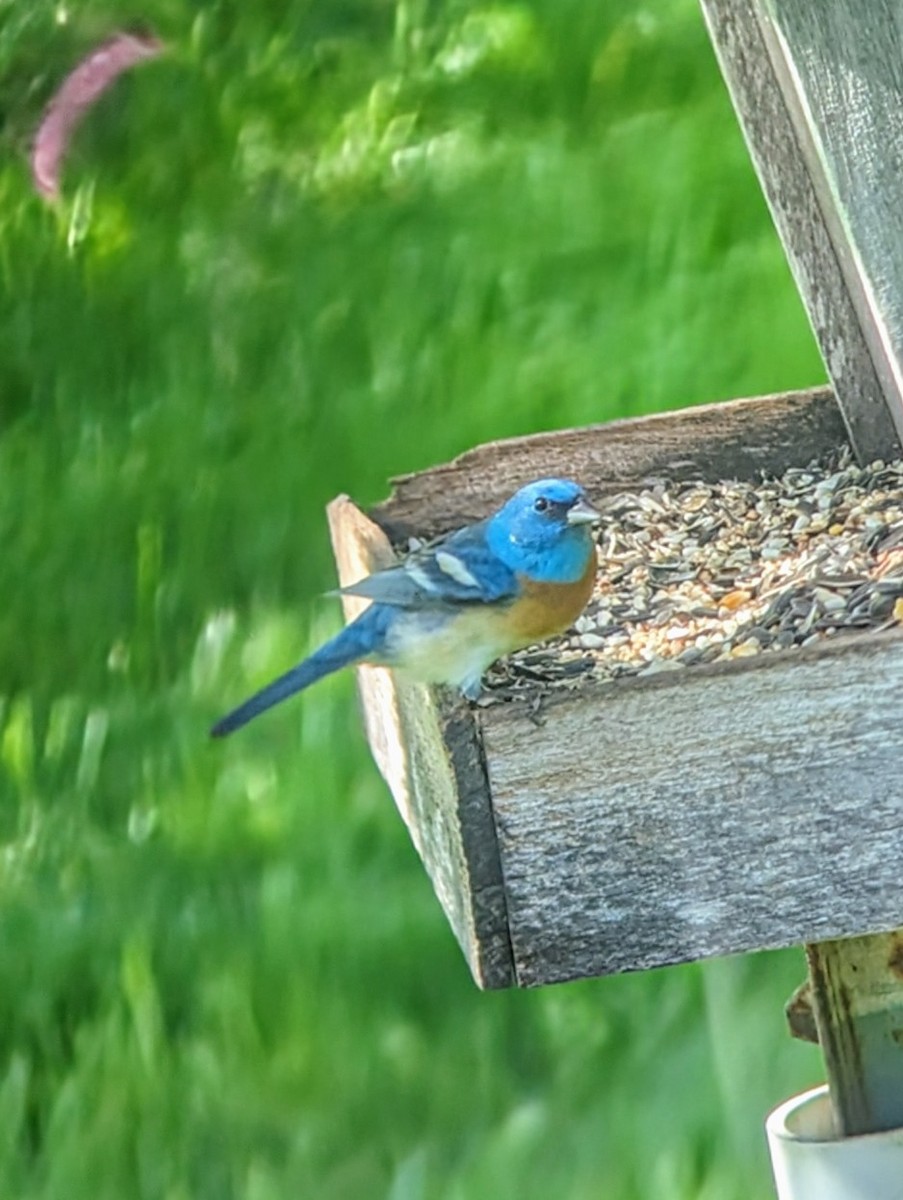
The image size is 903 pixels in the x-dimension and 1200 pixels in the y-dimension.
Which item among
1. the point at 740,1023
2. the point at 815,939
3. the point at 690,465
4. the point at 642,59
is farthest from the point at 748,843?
the point at 642,59

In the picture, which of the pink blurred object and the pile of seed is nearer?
the pile of seed

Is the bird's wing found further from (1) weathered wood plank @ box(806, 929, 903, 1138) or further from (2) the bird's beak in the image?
(1) weathered wood plank @ box(806, 929, 903, 1138)

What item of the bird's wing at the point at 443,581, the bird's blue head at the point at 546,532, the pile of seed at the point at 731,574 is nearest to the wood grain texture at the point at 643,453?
the pile of seed at the point at 731,574

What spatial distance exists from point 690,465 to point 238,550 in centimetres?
89

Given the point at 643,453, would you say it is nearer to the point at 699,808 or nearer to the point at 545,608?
the point at 545,608

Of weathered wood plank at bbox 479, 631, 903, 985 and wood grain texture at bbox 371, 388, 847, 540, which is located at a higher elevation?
wood grain texture at bbox 371, 388, 847, 540

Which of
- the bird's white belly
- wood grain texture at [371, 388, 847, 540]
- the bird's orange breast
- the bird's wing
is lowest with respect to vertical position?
the bird's white belly

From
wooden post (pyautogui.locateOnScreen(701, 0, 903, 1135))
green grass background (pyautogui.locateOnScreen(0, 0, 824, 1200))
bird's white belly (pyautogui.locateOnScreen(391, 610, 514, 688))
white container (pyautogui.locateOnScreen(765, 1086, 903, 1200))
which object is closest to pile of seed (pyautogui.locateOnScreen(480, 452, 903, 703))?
bird's white belly (pyautogui.locateOnScreen(391, 610, 514, 688))

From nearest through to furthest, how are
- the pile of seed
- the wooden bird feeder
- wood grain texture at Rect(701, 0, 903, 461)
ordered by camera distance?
the wooden bird feeder → the pile of seed → wood grain texture at Rect(701, 0, 903, 461)

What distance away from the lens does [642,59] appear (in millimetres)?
2900

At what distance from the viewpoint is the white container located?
1.74 metres

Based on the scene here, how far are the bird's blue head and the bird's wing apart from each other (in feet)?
0.05

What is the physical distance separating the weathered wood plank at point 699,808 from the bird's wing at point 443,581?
1.19 ft

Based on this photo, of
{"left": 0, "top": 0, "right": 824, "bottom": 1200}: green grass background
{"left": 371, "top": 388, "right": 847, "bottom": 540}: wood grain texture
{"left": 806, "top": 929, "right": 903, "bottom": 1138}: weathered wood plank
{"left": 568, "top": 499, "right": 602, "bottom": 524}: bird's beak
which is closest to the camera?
{"left": 806, "top": 929, "right": 903, "bottom": 1138}: weathered wood plank
